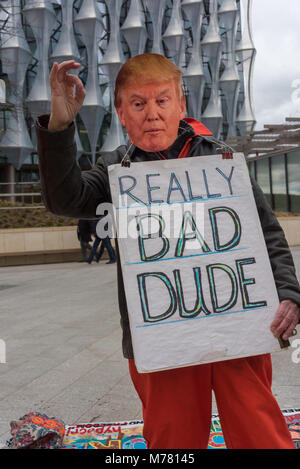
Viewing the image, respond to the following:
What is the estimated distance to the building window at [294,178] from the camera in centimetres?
1984

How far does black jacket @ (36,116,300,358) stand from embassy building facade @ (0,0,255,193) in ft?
92.6

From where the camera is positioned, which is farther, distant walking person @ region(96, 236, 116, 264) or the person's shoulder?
distant walking person @ region(96, 236, 116, 264)

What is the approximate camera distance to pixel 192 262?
172cm

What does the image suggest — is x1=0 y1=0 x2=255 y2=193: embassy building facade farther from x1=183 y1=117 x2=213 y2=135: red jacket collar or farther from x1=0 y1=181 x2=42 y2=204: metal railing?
x1=183 y1=117 x2=213 y2=135: red jacket collar

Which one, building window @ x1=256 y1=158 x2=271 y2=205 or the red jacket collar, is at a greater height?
building window @ x1=256 y1=158 x2=271 y2=205

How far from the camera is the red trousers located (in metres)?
1.61

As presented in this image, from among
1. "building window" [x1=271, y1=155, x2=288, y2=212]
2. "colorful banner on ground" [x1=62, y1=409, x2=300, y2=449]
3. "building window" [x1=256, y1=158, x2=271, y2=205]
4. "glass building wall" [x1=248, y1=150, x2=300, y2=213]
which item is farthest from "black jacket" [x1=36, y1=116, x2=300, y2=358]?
"building window" [x1=256, y1=158, x2=271, y2=205]

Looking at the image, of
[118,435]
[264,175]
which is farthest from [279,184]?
[118,435]

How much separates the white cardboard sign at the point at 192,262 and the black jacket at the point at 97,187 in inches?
2.7

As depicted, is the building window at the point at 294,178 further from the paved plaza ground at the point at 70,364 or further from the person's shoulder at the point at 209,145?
the person's shoulder at the point at 209,145

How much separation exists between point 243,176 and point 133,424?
70.9 inches

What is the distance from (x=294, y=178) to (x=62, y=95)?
19.6m

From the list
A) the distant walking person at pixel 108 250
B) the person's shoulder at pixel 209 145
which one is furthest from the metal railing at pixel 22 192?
the person's shoulder at pixel 209 145

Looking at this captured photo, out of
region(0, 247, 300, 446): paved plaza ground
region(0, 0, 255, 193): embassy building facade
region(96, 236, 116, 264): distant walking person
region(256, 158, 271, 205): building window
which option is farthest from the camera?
region(0, 0, 255, 193): embassy building facade
